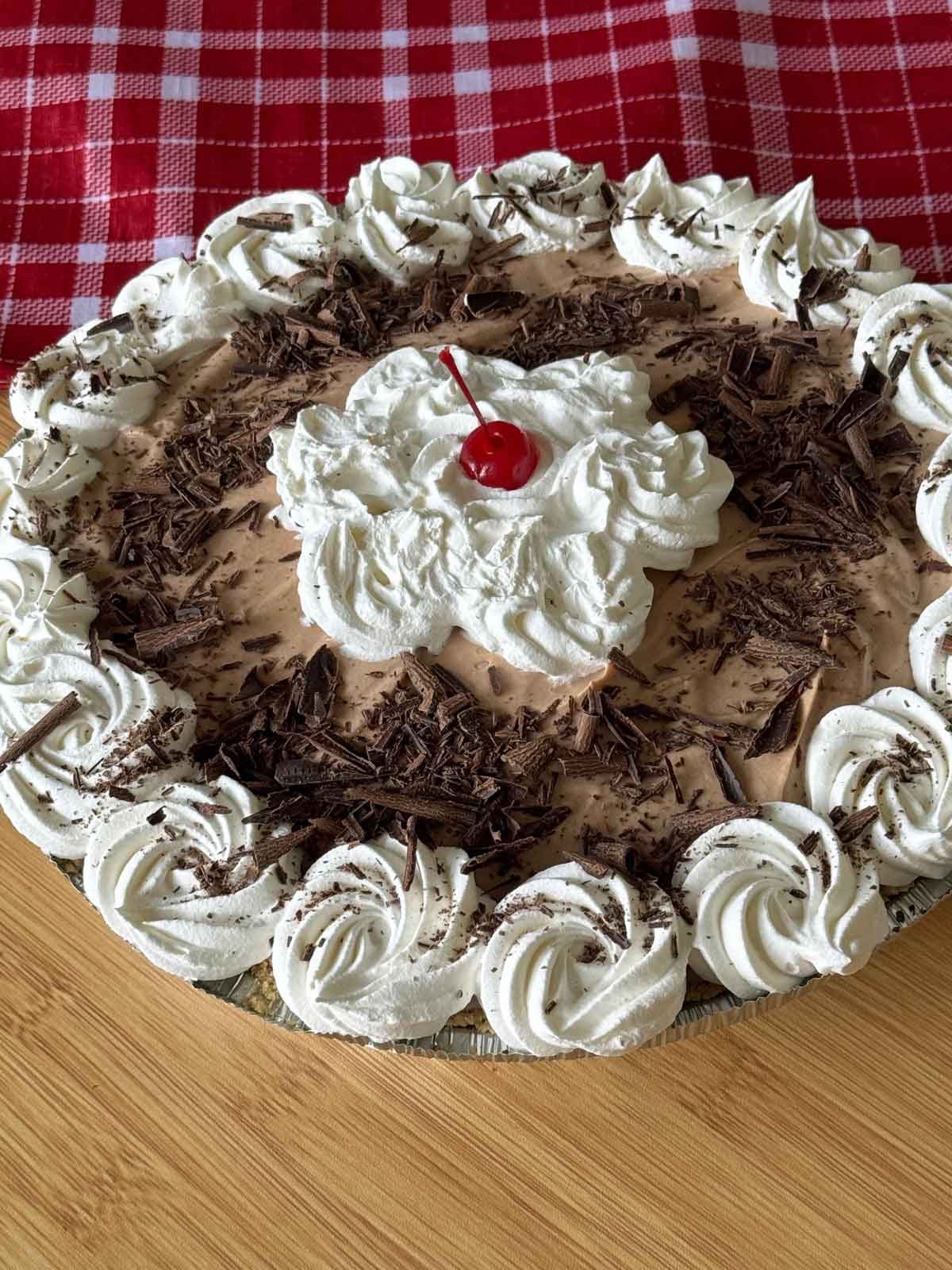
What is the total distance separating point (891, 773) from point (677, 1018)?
2.07 feet

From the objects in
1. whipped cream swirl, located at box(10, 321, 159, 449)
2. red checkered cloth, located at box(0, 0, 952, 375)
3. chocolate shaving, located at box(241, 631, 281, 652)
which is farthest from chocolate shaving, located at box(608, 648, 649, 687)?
red checkered cloth, located at box(0, 0, 952, 375)

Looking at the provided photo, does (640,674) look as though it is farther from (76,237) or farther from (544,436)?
(76,237)

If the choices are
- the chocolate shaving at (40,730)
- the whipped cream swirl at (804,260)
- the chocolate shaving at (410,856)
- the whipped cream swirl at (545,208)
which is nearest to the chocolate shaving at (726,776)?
the chocolate shaving at (410,856)

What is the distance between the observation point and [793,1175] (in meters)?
2.74

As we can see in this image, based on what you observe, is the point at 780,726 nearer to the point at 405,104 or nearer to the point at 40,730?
the point at 40,730

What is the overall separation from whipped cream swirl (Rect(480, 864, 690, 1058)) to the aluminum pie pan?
38 mm

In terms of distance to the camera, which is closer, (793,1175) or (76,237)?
(793,1175)

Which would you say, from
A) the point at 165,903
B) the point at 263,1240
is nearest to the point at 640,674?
the point at 165,903

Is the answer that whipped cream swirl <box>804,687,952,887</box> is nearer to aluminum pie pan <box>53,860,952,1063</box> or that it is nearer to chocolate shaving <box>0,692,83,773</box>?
aluminum pie pan <box>53,860,952,1063</box>

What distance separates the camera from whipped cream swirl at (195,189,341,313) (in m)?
3.32

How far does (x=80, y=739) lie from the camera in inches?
108

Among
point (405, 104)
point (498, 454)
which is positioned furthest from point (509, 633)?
point (405, 104)

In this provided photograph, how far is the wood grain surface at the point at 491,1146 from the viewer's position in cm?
272

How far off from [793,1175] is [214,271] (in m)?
2.56
